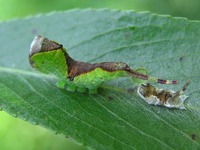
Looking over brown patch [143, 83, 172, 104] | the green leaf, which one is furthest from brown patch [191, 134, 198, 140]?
brown patch [143, 83, 172, 104]

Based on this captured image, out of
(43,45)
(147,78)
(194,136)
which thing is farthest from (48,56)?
(194,136)

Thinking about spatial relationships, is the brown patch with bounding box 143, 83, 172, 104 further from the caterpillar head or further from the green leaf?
the caterpillar head

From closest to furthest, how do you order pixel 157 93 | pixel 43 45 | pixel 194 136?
pixel 194 136, pixel 157 93, pixel 43 45

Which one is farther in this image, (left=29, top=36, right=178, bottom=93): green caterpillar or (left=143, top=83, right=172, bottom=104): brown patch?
(left=29, top=36, right=178, bottom=93): green caterpillar

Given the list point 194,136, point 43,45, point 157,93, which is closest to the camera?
point 194,136

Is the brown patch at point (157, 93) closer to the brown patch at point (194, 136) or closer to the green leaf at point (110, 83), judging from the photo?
the green leaf at point (110, 83)

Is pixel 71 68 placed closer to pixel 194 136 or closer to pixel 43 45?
pixel 43 45
